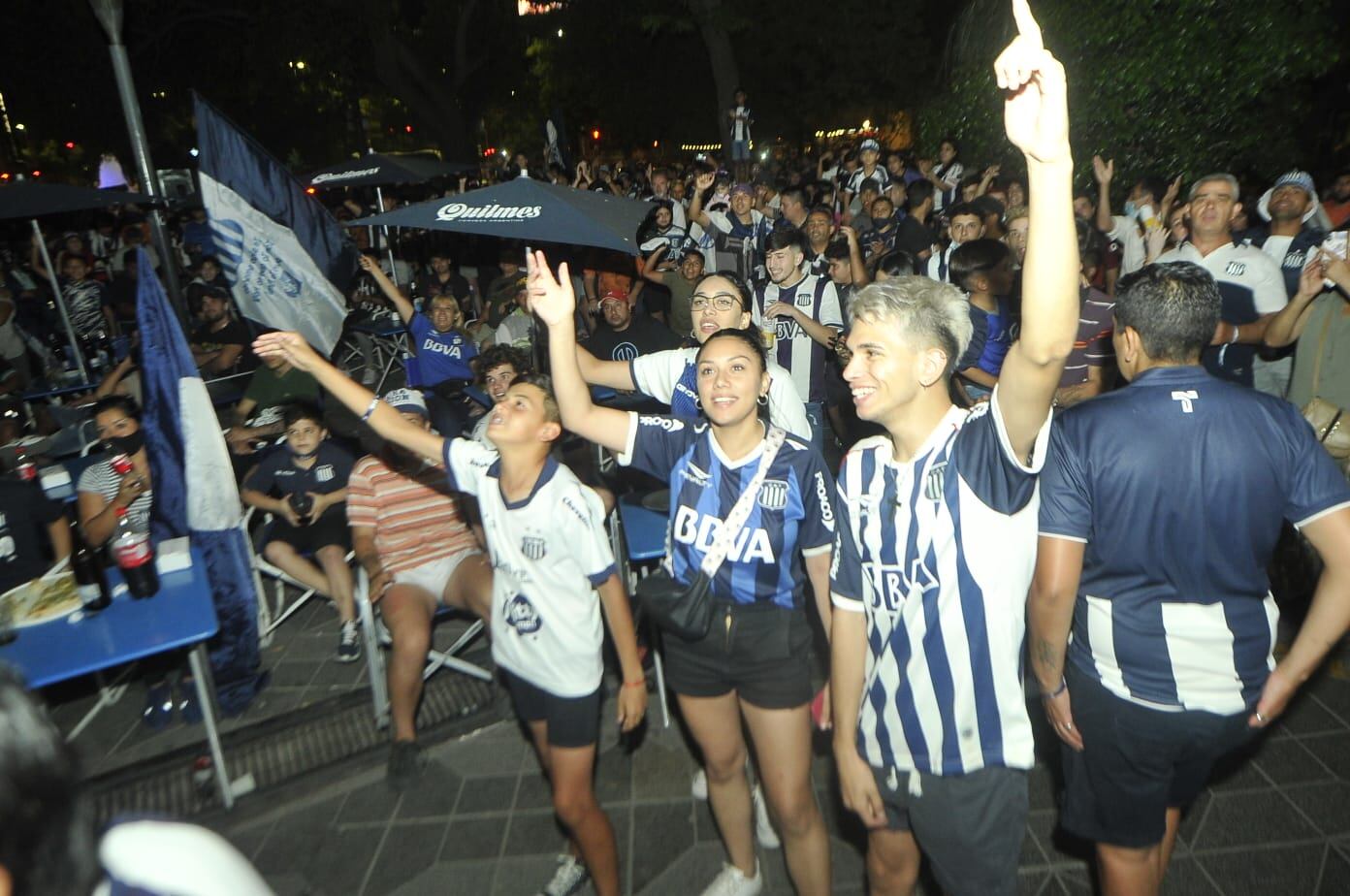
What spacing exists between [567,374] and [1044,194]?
1.69m

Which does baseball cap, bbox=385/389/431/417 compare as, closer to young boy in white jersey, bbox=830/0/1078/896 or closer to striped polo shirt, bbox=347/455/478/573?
striped polo shirt, bbox=347/455/478/573

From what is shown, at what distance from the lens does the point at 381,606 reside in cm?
425

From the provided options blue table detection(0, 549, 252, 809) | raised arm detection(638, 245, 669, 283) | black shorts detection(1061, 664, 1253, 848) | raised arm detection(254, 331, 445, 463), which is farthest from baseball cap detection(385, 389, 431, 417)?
raised arm detection(638, 245, 669, 283)

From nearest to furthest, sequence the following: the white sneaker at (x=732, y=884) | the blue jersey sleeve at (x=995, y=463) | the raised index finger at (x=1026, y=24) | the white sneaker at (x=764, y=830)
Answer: the raised index finger at (x=1026, y=24)
the blue jersey sleeve at (x=995, y=463)
the white sneaker at (x=732, y=884)
the white sneaker at (x=764, y=830)

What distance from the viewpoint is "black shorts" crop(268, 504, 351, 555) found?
5.20 m

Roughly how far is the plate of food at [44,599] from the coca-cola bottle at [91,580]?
6cm

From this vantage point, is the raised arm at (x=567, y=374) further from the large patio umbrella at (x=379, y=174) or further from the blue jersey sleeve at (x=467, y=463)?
the large patio umbrella at (x=379, y=174)

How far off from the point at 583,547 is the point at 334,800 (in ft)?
7.17

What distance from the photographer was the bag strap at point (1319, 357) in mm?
4180

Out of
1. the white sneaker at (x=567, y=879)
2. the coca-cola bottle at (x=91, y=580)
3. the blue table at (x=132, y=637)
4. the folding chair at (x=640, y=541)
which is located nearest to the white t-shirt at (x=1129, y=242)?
the folding chair at (x=640, y=541)

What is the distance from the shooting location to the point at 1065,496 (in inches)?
95.3

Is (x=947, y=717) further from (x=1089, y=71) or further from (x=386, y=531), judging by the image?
(x=1089, y=71)

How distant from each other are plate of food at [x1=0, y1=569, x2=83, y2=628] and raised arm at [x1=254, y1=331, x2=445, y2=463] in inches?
67.7

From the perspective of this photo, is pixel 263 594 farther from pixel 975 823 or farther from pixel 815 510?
pixel 975 823
